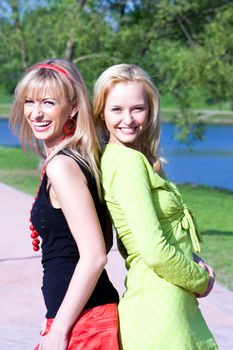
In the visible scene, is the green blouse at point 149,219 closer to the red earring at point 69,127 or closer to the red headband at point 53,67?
the red earring at point 69,127

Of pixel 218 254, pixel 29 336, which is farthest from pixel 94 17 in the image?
pixel 29 336

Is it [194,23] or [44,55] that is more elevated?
[194,23]

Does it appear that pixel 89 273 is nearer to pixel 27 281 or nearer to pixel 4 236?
pixel 27 281

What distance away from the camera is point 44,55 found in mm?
20250

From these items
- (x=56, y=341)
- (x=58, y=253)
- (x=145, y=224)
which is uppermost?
(x=145, y=224)

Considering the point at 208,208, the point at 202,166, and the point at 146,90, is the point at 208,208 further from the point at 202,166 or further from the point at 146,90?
the point at 202,166

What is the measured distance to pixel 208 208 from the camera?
1359 cm

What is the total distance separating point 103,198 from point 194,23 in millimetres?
17837

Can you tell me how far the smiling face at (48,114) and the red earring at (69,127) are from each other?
0.05ft

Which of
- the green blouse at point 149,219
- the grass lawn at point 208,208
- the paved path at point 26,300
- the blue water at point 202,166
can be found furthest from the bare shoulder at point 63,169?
the blue water at point 202,166

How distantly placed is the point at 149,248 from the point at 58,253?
272mm

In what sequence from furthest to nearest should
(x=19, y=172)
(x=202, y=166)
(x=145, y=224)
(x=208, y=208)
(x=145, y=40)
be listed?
(x=202, y=166) → (x=19, y=172) → (x=145, y=40) → (x=208, y=208) → (x=145, y=224)

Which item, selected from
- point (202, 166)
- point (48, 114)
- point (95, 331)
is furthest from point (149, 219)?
point (202, 166)

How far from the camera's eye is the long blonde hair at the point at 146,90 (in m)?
2.40
